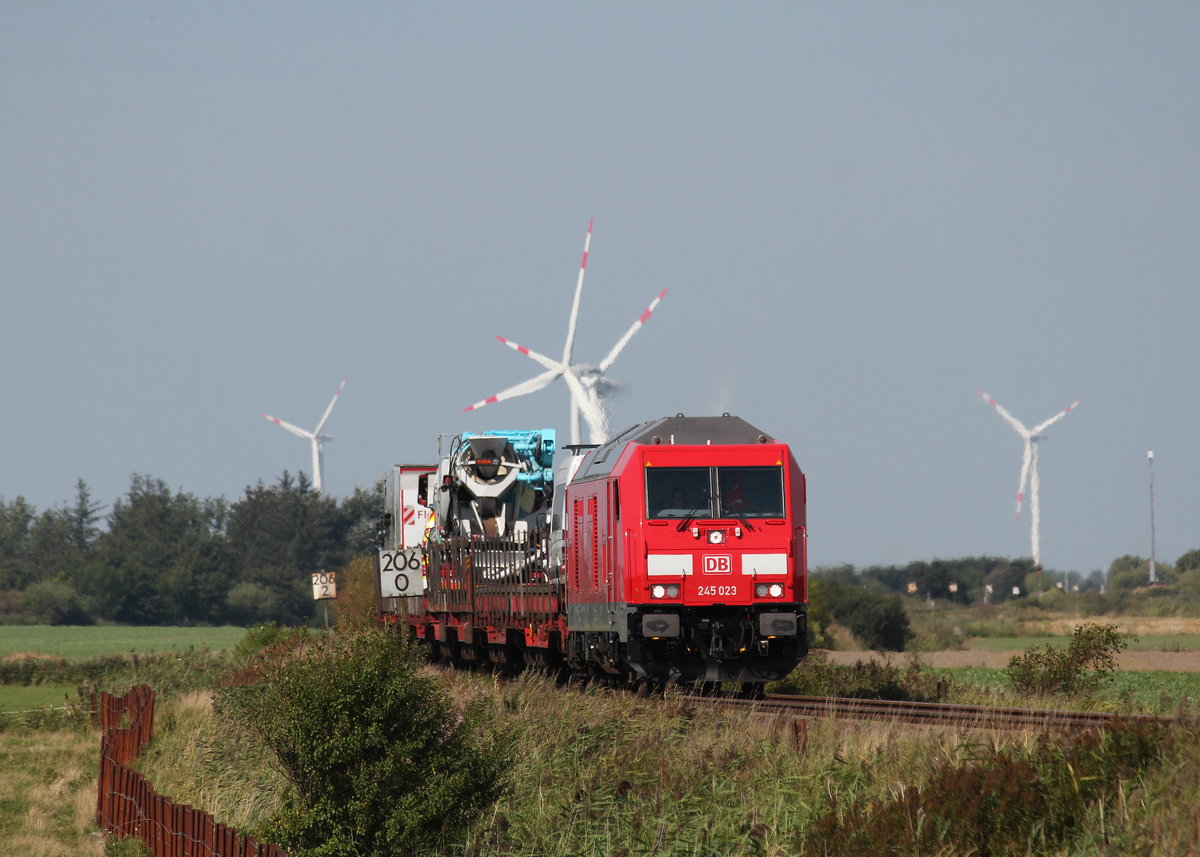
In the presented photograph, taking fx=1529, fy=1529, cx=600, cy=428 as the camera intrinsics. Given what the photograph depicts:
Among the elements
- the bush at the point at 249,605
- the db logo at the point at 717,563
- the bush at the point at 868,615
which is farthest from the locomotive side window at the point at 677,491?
the bush at the point at 249,605

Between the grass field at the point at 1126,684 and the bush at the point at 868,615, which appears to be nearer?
the grass field at the point at 1126,684

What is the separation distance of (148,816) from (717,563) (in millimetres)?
8931

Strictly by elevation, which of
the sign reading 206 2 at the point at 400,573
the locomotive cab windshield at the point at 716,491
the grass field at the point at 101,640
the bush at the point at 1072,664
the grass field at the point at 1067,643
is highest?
the locomotive cab windshield at the point at 716,491

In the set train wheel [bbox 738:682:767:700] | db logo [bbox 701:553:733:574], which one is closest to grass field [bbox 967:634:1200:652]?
train wheel [bbox 738:682:767:700]

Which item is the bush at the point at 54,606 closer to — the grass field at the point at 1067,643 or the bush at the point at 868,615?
the bush at the point at 868,615

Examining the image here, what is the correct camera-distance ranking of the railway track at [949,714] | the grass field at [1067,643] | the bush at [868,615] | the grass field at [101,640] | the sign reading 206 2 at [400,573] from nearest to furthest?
the railway track at [949,714] → the sign reading 206 2 at [400,573] → the grass field at [1067,643] → the bush at [868,615] → the grass field at [101,640]

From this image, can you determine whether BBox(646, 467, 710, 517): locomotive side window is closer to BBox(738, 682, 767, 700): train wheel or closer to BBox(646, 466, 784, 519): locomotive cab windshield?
BBox(646, 466, 784, 519): locomotive cab windshield

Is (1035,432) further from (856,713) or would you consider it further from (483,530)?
(856,713)

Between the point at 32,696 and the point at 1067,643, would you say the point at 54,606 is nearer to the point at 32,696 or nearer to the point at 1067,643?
the point at 32,696

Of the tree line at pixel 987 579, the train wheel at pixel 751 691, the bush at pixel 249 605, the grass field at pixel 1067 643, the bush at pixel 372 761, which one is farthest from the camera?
the bush at pixel 249 605

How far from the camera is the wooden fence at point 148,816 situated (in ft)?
39.6

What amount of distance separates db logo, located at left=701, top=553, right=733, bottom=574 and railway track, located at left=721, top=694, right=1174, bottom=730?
6.30 feet

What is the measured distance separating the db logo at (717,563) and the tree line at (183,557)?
334 ft

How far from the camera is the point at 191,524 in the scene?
535 feet
